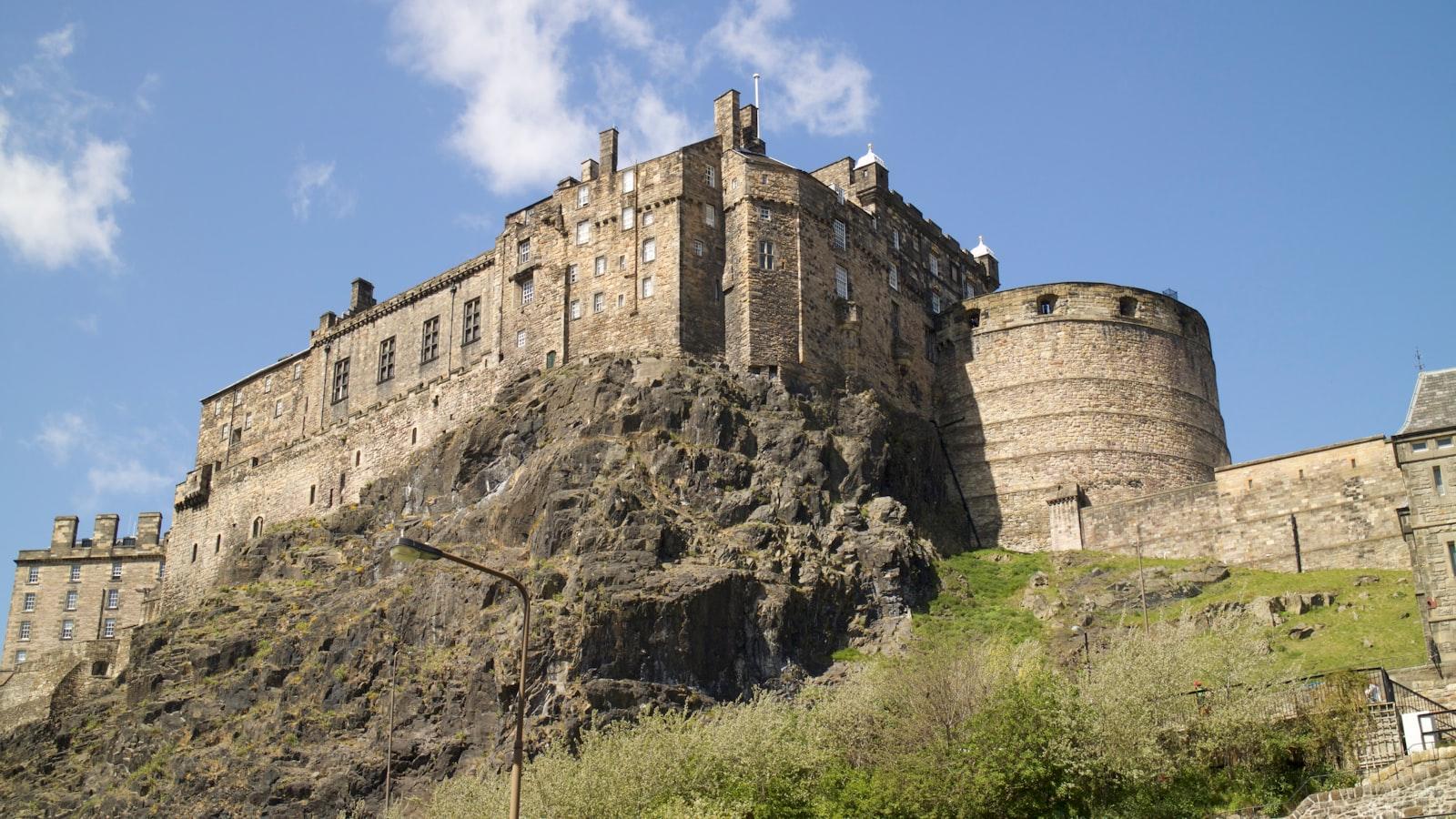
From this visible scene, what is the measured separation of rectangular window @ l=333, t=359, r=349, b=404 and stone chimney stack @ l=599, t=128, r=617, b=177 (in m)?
20.1

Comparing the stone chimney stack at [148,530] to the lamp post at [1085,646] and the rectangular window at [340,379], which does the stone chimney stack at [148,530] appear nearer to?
the rectangular window at [340,379]

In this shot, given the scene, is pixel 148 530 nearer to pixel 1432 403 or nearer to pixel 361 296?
pixel 361 296

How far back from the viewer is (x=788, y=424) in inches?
2596

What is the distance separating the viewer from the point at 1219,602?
58.2 m

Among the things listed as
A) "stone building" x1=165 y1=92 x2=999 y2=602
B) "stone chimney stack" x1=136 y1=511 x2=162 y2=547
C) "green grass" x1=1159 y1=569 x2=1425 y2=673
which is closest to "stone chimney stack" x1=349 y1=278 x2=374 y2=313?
"stone building" x1=165 y1=92 x2=999 y2=602

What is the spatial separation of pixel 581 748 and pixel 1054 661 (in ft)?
56.7

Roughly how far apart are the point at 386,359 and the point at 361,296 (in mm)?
7696

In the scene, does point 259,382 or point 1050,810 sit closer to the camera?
point 1050,810

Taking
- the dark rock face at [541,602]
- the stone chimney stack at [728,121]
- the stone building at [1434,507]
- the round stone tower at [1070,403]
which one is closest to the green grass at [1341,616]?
the stone building at [1434,507]

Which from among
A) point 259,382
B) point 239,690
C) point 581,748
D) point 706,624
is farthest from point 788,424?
point 259,382

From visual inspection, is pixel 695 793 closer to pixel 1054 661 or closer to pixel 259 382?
pixel 1054 661

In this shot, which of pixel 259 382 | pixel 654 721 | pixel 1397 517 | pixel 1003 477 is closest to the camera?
pixel 654 721

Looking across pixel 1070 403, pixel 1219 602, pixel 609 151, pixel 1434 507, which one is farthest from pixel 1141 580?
pixel 609 151

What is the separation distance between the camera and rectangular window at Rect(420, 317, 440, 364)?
78.3 metres
